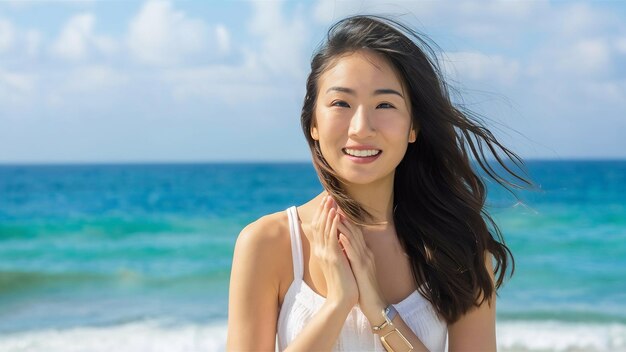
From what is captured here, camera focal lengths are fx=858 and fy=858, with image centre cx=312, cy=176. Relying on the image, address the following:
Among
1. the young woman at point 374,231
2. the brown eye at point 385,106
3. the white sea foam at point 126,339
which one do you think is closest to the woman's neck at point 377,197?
the young woman at point 374,231

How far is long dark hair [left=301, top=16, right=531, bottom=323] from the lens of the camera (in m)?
3.16

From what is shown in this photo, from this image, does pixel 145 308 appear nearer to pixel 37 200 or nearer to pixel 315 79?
pixel 315 79

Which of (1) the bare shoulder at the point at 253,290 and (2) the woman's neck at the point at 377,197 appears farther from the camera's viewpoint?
(2) the woman's neck at the point at 377,197

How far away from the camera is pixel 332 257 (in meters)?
3.04

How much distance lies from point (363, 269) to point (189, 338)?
6.86 metres

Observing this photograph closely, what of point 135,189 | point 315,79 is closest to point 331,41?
point 315,79

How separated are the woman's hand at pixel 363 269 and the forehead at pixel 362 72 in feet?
1.67

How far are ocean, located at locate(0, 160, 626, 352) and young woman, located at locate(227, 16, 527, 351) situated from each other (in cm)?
52

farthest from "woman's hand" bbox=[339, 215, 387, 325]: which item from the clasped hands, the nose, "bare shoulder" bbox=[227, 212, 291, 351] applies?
the nose

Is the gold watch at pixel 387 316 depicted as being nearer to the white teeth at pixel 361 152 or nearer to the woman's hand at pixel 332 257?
the woman's hand at pixel 332 257

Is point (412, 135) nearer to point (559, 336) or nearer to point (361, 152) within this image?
point (361, 152)

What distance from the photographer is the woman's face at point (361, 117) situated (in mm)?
3014

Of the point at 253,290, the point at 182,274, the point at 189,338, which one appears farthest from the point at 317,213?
the point at 182,274

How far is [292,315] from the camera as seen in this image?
3.09m
